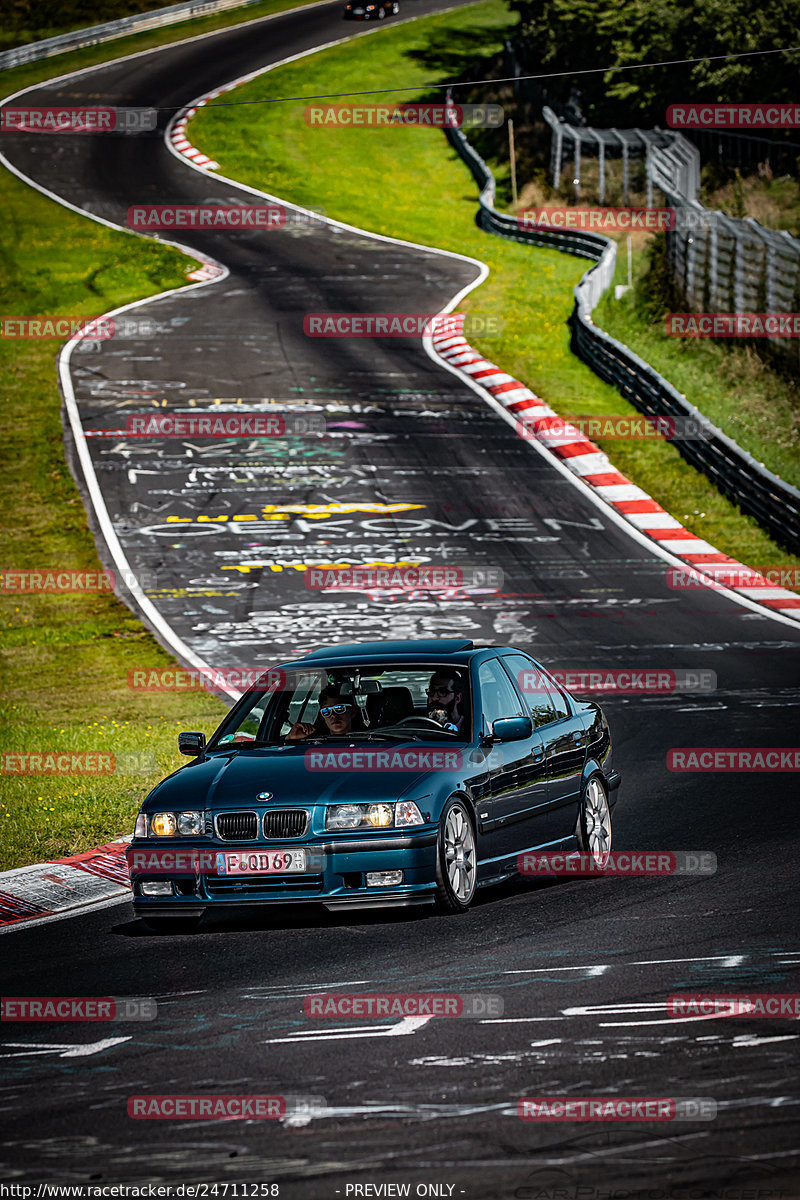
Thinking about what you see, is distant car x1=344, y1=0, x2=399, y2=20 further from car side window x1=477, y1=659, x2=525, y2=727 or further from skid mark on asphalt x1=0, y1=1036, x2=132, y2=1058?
skid mark on asphalt x1=0, y1=1036, x2=132, y2=1058

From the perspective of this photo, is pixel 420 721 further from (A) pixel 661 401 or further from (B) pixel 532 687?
(A) pixel 661 401

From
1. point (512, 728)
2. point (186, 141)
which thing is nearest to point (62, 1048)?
point (512, 728)

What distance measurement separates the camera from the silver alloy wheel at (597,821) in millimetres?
10391

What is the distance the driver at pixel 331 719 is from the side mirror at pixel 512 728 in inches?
35.2

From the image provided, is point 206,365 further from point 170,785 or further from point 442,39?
point 442,39

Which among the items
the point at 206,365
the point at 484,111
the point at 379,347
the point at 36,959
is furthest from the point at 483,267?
the point at 36,959

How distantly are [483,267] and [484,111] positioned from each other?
2165 cm

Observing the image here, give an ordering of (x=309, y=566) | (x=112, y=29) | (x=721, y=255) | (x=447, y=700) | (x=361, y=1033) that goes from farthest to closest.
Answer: (x=112, y=29) < (x=721, y=255) < (x=309, y=566) < (x=447, y=700) < (x=361, y=1033)

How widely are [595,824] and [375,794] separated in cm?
238

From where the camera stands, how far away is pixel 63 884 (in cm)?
1048

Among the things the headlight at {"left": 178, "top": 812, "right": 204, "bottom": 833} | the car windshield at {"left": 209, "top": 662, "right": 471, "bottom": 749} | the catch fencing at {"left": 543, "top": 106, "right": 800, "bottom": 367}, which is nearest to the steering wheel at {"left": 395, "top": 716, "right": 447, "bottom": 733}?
the car windshield at {"left": 209, "top": 662, "right": 471, "bottom": 749}

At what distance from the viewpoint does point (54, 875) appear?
35.0 ft

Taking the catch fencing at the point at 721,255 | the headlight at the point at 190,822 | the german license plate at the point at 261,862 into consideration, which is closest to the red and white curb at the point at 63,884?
the headlight at the point at 190,822

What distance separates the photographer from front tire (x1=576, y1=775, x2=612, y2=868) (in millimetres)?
10336
